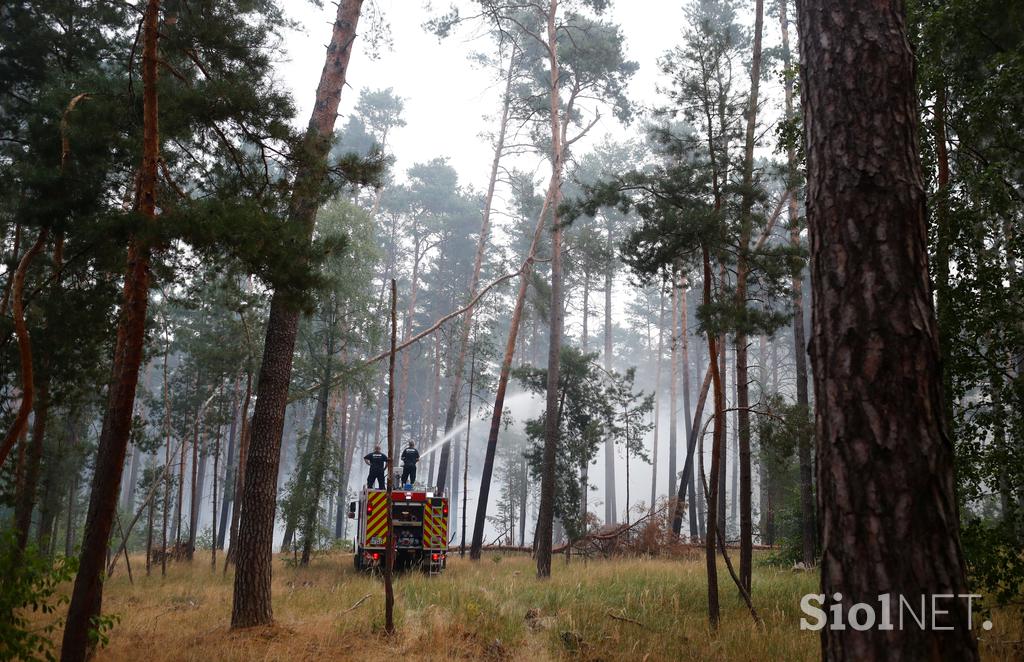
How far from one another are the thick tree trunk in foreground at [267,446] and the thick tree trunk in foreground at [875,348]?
5585 mm

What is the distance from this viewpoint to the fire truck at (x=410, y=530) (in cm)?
1459

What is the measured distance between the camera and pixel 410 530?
49.2 ft

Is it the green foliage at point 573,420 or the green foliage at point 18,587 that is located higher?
the green foliage at point 573,420

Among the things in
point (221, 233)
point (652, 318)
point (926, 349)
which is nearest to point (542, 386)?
point (221, 233)

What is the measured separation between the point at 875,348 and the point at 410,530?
13.7 metres

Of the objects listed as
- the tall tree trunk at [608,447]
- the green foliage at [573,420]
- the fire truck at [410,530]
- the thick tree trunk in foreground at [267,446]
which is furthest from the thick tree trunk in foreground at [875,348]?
the tall tree trunk at [608,447]

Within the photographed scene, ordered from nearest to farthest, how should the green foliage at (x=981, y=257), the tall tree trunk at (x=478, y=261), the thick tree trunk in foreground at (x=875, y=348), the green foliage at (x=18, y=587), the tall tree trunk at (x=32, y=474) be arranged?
the thick tree trunk in foreground at (x=875, y=348)
the green foliage at (x=18, y=587)
the green foliage at (x=981, y=257)
the tall tree trunk at (x=32, y=474)
the tall tree trunk at (x=478, y=261)

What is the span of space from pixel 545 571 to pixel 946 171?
1081 centimetres

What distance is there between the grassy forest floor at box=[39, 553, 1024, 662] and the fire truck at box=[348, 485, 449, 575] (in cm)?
202

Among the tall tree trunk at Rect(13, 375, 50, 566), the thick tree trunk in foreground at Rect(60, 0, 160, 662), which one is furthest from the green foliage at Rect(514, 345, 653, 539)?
the thick tree trunk in foreground at Rect(60, 0, 160, 662)

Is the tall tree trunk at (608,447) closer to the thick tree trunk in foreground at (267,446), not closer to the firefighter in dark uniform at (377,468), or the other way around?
the firefighter in dark uniform at (377,468)

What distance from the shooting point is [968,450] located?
252 inches

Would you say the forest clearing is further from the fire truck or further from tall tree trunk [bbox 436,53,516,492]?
tall tree trunk [bbox 436,53,516,492]

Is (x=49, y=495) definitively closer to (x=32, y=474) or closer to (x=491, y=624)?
(x=32, y=474)
